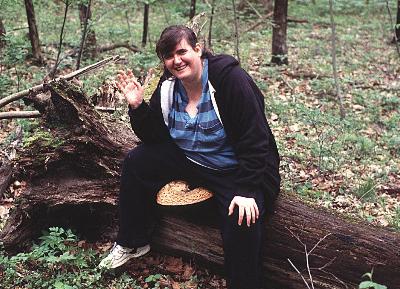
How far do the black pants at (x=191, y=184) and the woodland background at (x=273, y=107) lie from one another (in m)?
0.47

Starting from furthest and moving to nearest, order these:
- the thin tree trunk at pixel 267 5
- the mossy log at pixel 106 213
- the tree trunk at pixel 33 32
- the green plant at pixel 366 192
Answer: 1. the thin tree trunk at pixel 267 5
2. the tree trunk at pixel 33 32
3. the green plant at pixel 366 192
4. the mossy log at pixel 106 213

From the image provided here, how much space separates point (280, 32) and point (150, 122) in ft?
27.1

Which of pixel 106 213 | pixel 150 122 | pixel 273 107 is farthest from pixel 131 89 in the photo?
pixel 273 107

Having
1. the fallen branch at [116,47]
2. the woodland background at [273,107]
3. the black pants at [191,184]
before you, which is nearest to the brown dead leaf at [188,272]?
the woodland background at [273,107]

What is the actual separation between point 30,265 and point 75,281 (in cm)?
49

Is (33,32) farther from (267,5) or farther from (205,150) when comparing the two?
(267,5)

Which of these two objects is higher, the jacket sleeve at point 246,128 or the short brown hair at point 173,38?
the short brown hair at point 173,38

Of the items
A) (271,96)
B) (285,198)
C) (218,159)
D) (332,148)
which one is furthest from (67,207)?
(271,96)

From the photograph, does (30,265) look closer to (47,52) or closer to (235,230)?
(235,230)

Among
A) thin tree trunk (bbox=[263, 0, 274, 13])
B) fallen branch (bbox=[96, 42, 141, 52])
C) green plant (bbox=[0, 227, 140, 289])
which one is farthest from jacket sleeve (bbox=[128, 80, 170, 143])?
thin tree trunk (bbox=[263, 0, 274, 13])

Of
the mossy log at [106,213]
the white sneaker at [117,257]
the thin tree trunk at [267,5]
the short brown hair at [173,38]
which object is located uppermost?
the thin tree trunk at [267,5]

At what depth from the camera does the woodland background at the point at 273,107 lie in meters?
3.93

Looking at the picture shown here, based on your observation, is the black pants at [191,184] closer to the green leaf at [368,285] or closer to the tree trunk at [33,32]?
the green leaf at [368,285]

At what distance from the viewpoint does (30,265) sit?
391cm
